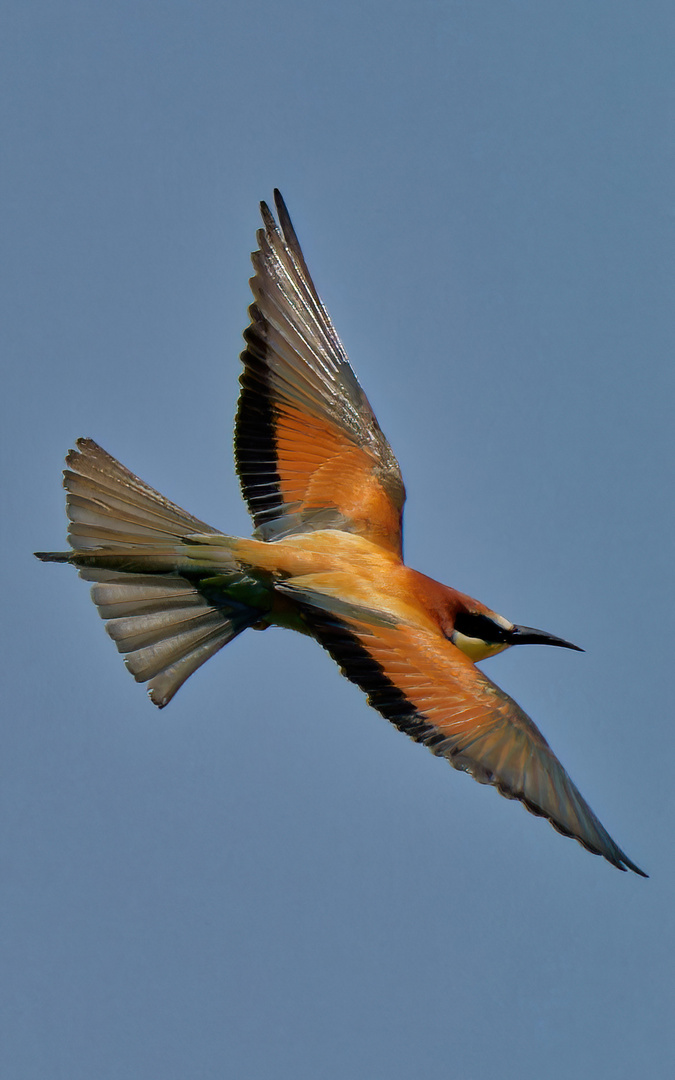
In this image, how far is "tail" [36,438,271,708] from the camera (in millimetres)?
5781

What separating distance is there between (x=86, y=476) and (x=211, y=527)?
461mm

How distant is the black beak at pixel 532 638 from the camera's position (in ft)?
20.6

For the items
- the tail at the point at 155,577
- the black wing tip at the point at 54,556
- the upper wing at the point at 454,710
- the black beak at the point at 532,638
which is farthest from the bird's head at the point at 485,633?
the black wing tip at the point at 54,556

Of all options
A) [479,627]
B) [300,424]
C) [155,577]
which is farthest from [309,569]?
[300,424]

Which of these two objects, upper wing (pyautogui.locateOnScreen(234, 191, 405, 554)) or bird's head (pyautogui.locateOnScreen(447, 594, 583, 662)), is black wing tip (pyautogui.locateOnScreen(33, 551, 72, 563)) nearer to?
upper wing (pyautogui.locateOnScreen(234, 191, 405, 554))

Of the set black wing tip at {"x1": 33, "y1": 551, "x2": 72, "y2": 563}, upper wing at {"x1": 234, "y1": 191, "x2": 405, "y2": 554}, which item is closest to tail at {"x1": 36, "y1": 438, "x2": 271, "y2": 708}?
black wing tip at {"x1": 33, "y1": 551, "x2": 72, "y2": 563}

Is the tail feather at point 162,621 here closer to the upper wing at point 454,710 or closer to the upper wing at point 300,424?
the upper wing at point 454,710

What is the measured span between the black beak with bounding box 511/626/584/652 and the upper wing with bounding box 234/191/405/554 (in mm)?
545

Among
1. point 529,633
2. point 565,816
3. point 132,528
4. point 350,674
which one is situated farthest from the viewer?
point 529,633

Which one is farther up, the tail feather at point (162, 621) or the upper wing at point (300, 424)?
the upper wing at point (300, 424)

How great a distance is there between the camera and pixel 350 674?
213 inches

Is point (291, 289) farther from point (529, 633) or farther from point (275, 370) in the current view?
point (529, 633)

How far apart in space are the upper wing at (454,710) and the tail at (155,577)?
29 cm

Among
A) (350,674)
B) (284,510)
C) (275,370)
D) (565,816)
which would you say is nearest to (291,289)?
(275,370)
